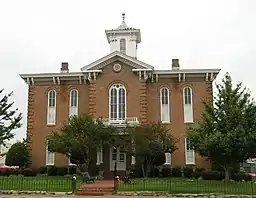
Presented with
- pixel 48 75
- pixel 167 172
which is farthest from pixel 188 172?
pixel 48 75

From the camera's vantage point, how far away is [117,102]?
131ft

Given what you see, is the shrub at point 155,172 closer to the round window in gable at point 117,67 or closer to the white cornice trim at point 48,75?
the round window in gable at point 117,67

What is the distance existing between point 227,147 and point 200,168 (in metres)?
11.1

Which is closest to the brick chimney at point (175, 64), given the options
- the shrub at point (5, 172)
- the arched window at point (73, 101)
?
the arched window at point (73, 101)

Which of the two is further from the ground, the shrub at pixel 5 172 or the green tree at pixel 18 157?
the green tree at pixel 18 157

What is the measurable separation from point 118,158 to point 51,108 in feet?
27.7

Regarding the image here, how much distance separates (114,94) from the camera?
132 ft

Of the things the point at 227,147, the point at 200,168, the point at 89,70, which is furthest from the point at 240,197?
the point at 89,70

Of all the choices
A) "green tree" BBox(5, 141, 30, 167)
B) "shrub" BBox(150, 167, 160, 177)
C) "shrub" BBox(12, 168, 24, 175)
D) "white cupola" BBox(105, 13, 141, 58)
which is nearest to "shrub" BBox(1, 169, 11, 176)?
"shrub" BBox(12, 168, 24, 175)

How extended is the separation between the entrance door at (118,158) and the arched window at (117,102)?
9.91ft

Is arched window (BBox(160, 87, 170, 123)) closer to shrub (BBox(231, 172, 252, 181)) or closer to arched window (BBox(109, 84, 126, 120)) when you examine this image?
arched window (BBox(109, 84, 126, 120))

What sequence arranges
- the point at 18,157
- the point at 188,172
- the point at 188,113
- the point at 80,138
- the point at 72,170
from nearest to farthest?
the point at 80,138 → the point at 188,172 → the point at 72,170 → the point at 18,157 → the point at 188,113

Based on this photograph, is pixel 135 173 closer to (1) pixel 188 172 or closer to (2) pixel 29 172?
(1) pixel 188 172

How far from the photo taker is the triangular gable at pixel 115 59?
3959cm
